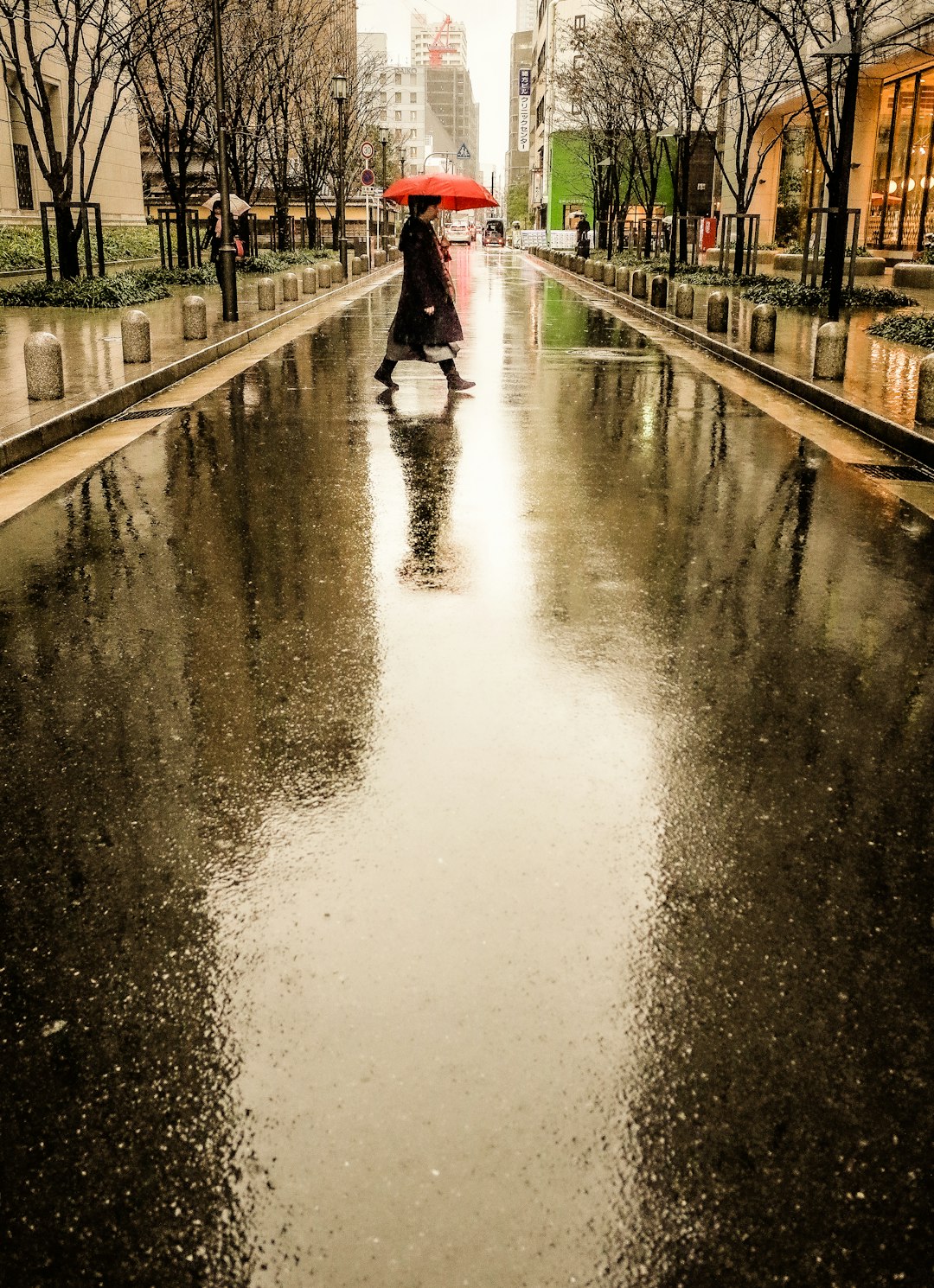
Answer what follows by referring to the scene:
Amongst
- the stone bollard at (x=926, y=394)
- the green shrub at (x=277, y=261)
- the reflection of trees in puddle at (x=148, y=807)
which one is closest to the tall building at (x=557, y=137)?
the green shrub at (x=277, y=261)

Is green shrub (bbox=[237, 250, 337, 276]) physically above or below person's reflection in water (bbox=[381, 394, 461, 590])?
above

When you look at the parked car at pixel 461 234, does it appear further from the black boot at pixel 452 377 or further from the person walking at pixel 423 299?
the person walking at pixel 423 299

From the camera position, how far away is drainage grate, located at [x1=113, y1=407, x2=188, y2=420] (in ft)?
37.3

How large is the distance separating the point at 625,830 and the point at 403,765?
2.67 ft

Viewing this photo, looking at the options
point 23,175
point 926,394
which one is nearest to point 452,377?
point 926,394

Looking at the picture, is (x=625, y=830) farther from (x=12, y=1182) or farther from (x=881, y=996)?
(x=12, y=1182)

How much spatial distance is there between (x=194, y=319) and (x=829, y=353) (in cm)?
867

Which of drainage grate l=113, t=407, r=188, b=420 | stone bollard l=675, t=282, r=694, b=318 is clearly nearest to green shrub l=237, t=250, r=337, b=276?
stone bollard l=675, t=282, r=694, b=318

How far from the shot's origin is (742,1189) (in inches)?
86.8

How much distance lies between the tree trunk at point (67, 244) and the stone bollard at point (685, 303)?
12.4 meters

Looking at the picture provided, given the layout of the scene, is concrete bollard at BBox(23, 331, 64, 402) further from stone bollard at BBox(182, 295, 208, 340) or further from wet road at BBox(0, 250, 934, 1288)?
stone bollard at BBox(182, 295, 208, 340)

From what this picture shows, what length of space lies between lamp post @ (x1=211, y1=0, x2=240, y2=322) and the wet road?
14122 mm

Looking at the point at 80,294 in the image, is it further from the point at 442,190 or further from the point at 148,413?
the point at 148,413

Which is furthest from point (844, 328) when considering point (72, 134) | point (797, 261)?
point (797, 261)
